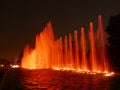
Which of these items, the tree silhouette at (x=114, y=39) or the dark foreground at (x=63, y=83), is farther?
the tree silhouette at (x=114, y=39)

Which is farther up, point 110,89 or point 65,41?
point 65,41

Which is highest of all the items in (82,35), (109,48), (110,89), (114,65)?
(82,35)

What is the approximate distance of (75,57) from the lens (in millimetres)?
95312

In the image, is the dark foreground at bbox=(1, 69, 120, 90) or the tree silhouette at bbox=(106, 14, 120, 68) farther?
the tree silhouette at bbox=(106, 14, 120, 68)

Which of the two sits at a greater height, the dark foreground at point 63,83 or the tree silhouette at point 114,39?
the tree silhouette at point 114,39

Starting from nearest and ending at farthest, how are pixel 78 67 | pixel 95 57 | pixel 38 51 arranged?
pixel 95 57 < pixel 78 67 < pixel 38 51

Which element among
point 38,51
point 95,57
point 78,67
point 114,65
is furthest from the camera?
point 38,51

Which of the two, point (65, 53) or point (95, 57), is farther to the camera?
point (65, 53)

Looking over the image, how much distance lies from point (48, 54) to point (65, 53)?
601cm

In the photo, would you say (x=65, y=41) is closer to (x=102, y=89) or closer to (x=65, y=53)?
(x=65, y=53)

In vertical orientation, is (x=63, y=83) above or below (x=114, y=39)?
below

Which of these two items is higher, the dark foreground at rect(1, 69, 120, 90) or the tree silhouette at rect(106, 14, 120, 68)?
the tree silhouette at rect(106, 14, 120, 68)

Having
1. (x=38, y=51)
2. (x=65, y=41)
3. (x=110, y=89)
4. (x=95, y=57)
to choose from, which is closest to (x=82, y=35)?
(x=95, y=57)

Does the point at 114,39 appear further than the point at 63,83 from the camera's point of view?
Yes
